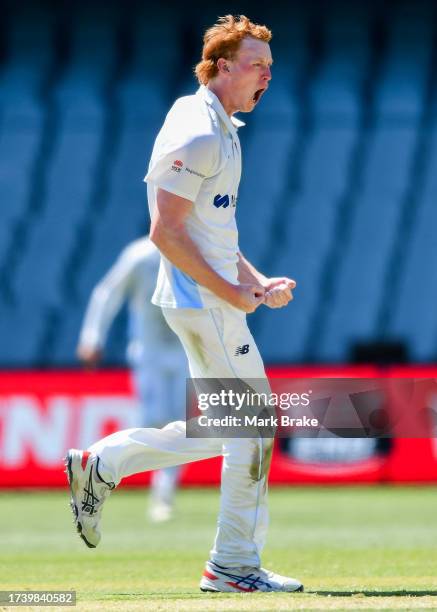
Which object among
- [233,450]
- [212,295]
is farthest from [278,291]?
[233,450]

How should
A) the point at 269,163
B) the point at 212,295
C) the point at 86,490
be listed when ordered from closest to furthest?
the point at 212,295 → the point at 86,490 → the point at 269,163

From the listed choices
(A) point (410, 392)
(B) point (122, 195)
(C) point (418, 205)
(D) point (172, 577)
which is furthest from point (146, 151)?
(D) point (172, 577)

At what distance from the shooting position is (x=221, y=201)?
5566 mm

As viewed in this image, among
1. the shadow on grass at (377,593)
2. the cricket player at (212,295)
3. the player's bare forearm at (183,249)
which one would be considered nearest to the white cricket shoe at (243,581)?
the cricket player at (212,295)

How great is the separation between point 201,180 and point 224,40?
0.64m

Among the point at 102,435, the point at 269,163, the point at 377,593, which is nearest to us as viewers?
the point at 377,593

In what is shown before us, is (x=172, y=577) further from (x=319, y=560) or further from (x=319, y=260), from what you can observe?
(x=319, y=260)

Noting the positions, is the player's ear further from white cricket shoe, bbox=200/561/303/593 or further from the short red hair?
white cricket shoe, bbox=200/561/303/593

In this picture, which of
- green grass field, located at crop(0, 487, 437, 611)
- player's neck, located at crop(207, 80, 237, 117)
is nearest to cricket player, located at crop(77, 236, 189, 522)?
green grass field, located at crop(0, 487, 437, 611)

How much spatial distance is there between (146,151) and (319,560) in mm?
13414

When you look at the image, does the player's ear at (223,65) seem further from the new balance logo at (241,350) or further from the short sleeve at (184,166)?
the new balance logo at (241,350)

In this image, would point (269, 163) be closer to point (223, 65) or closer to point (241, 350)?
point (223, 65)

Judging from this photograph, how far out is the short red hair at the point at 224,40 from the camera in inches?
222

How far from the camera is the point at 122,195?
19.7 m
